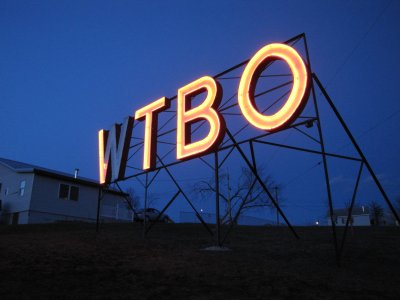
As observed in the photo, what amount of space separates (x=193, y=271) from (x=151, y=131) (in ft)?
30.2

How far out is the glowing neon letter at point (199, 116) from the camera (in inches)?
538

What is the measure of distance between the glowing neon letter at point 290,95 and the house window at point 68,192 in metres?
25.6

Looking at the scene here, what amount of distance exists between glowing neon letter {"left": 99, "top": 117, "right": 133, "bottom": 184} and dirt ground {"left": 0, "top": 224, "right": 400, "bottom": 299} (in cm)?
513

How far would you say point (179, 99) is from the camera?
52.5 feet

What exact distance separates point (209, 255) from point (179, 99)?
278 inches

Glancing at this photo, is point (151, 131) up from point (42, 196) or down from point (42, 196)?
up

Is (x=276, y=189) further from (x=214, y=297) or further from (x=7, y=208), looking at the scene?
(x=214, y=297)

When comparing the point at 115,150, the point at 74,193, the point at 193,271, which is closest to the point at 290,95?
the point at 193,271

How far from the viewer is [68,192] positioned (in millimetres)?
34188

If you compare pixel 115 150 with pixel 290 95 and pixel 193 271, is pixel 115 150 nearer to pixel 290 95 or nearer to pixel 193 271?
pixel 290 95

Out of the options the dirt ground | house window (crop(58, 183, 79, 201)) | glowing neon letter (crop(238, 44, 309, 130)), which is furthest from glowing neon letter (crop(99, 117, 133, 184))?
house window (crop(58, 183, 79, 201))

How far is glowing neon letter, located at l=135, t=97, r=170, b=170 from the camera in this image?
17.1 m

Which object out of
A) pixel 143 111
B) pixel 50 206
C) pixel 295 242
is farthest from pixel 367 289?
pixel 50 206

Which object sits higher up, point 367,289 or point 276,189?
point 276,189
